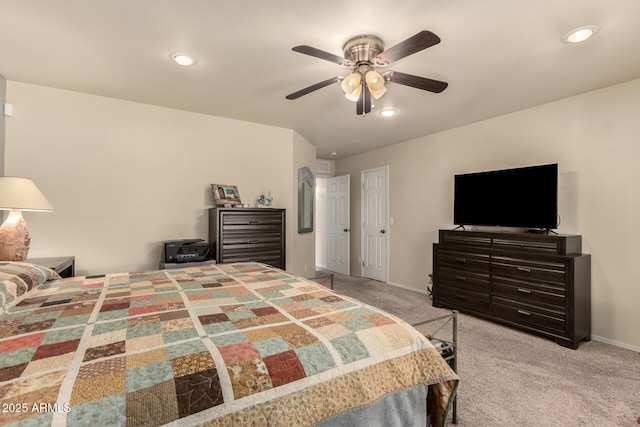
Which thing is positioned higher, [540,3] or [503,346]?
[540,3]

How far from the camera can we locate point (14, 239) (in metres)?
2.24

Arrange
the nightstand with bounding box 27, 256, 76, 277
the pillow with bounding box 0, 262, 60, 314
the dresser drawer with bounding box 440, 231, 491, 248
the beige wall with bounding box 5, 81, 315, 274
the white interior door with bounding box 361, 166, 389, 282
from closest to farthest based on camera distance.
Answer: the pillow with bounding box 0, 262, 60, 314, the nightstand with bounding box 27, 256, 76, 277, the beige wall with bounding box 5, 81, 315, 274, the dresser drawer with bounding box 440, 231, 491, 248, the white interior door with bounding box 361, 166, 389, 282

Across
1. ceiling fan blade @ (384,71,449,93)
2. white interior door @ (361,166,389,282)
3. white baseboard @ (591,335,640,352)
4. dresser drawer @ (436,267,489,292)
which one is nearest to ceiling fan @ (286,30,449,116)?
ceiling fan blade @ (384,71,449,93)

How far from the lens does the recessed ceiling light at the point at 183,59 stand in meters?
2.36

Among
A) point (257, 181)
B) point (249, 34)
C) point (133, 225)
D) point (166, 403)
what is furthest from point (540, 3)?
point (133, 225)

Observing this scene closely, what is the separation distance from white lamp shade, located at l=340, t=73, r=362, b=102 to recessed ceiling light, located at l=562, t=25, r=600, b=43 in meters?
1.42

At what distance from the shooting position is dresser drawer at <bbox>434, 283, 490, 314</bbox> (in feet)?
11.3

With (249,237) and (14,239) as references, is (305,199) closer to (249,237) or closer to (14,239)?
(249,237)

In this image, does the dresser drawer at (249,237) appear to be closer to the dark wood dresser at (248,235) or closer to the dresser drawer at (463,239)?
the dark wood dresser at (248,235)

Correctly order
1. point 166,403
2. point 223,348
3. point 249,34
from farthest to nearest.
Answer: point 249,34 < point 223,348 < point 166,403

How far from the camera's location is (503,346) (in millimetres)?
2768

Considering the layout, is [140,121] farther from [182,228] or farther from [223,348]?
[223,348]

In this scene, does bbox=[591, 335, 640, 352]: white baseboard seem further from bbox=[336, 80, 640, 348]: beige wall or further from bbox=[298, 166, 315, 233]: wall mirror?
bbox=[298, 166, 315, 233]: wall mirror

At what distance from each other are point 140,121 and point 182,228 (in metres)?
1.32
